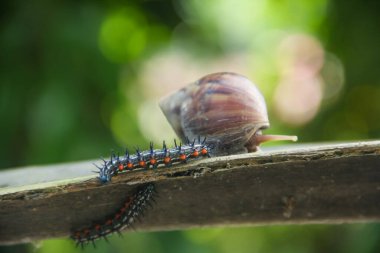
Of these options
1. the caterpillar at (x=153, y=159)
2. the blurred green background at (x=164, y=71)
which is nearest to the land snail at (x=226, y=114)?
the caterpillar at (x=153, y=159)

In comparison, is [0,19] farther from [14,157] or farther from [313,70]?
[313,70]

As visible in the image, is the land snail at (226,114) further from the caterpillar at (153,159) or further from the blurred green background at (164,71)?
the blurred green background at (164,71)

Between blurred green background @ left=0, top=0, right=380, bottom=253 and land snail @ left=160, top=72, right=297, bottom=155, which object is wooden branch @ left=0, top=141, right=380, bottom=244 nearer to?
land snail @ left=160, top=72, right=297, bottom=155

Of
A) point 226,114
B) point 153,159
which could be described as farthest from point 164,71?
point 153,159

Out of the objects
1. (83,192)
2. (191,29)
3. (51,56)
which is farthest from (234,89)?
(191,29)

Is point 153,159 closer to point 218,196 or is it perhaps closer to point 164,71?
point 218,196
